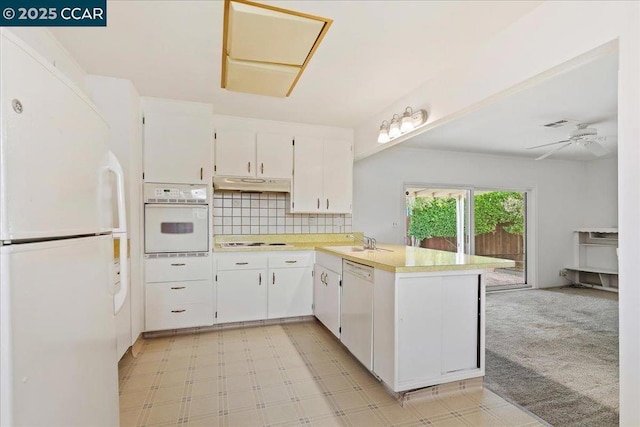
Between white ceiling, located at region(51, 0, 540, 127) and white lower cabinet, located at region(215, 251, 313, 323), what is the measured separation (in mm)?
1677

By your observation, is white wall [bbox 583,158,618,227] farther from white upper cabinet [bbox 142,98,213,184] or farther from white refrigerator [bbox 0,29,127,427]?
white refrigerator [bbox 0,29,127,427]

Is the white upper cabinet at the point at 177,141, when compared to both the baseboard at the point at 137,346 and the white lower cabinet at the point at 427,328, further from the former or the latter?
the white lower cabinet at the point at 427,328

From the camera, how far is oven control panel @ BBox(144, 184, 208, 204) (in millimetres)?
3090

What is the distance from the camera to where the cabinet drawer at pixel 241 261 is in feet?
10.9

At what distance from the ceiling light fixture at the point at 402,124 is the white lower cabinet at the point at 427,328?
133 centimetres

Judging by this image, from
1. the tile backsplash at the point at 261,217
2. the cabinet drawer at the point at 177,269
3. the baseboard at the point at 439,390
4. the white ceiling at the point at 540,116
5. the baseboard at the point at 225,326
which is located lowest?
the baseboard at the point at 225,326

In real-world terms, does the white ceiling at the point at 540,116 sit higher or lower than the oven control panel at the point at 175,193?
higher

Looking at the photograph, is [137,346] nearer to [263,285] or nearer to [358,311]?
[263,285]

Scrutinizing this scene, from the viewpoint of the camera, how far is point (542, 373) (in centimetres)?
237

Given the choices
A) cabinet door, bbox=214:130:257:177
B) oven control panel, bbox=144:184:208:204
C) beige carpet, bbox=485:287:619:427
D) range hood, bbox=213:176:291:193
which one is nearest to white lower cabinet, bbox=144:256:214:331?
oven control panel, bbox=144:184:208:204

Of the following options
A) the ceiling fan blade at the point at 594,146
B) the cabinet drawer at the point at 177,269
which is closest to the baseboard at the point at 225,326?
the cabinet drawer at the point at 177,269

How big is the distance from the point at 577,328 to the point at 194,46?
4525 mm

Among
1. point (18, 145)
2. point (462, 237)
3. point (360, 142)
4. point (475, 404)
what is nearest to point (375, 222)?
point (360, 142)

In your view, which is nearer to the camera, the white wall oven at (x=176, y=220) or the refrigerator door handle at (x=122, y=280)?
the refrigerator door handle at (x=122, y=280)
